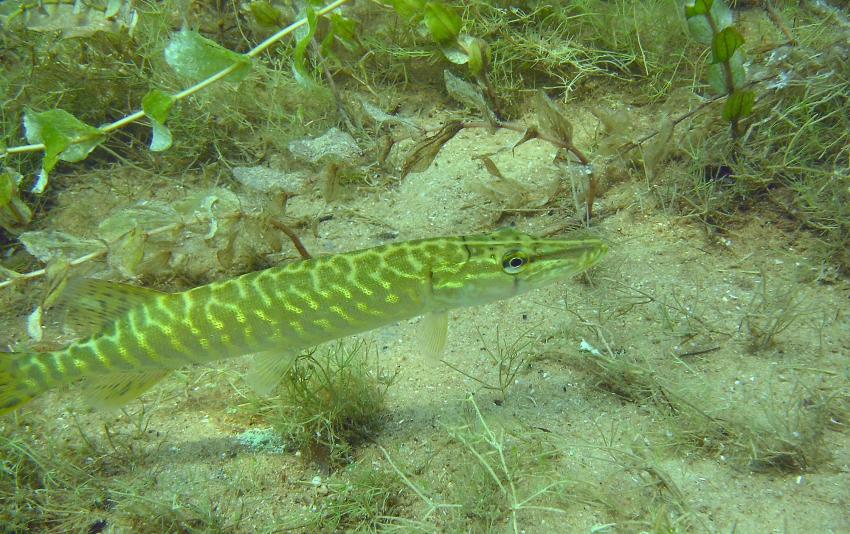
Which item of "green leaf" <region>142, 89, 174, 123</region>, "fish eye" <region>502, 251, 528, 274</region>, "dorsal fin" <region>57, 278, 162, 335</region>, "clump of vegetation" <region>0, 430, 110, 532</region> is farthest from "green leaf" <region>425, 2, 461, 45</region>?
"clump of vegetation" <region>0, 430, 110, 532</region>

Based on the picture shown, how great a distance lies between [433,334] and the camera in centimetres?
335

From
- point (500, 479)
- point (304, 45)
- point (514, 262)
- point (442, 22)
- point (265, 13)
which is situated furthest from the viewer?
point (265, 13)

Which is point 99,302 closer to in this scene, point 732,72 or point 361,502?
point 361,502

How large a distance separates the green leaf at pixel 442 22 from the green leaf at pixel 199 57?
5.14 feet

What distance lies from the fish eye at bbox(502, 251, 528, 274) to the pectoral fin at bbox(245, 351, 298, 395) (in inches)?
62.4

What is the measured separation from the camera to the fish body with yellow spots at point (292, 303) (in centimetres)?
324

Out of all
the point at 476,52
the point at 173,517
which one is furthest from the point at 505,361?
the point at 476,52

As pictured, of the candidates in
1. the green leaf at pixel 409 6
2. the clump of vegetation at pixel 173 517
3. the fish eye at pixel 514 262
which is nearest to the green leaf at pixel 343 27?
the green leaf at pixel 409 6

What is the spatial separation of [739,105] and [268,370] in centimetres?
403

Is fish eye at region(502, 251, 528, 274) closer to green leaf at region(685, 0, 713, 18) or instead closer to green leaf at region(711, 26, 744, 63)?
green leaf at region(711, 26, 744, 63)

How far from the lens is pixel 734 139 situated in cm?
417

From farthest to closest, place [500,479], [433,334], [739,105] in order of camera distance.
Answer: [739,105], [433,334], [500,479]

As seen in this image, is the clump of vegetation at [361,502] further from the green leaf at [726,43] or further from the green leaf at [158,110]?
the green leaf at [726,43]

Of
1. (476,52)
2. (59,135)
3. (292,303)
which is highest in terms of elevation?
(476,52)
